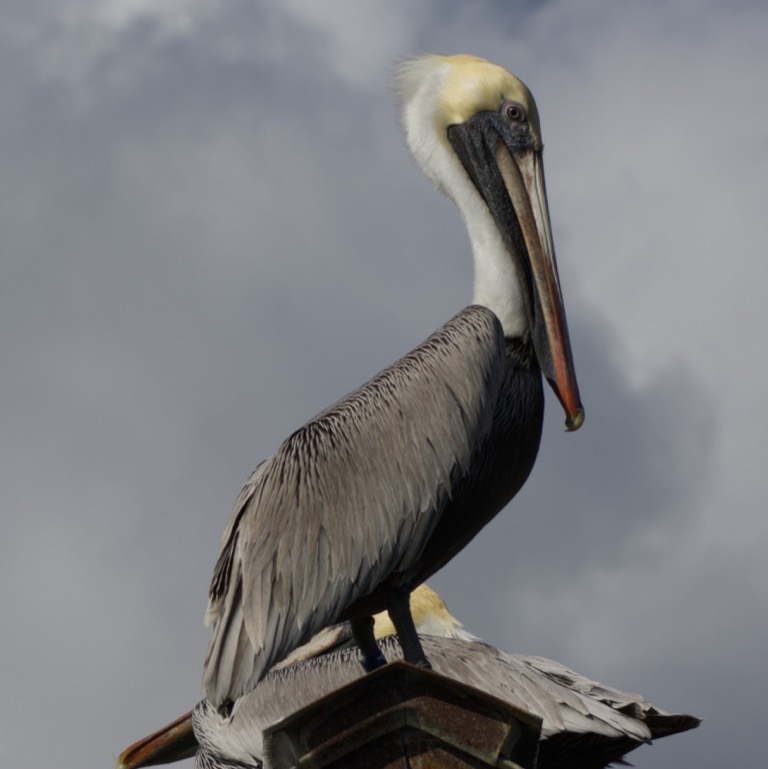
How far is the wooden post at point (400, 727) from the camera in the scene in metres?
4.63

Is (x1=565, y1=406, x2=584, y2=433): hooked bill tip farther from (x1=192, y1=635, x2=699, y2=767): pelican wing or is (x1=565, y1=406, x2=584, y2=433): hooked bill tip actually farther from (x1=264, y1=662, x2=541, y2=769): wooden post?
(x1=264, y1=662, x2=541, y2=769): wooden post

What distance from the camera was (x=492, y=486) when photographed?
677 centimetres

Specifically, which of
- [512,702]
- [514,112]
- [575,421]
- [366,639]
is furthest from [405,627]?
[514,112]

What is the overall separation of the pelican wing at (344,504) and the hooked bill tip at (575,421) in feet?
1.13

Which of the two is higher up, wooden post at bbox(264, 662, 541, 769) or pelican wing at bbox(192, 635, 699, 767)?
pelican wing at bbox(192, 635, 699, 767)

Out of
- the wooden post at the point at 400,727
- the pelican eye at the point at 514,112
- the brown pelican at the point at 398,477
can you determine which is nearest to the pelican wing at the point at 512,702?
the brown pelican at the point at 398,477

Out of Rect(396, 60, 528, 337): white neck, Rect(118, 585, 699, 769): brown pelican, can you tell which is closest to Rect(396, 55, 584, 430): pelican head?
Rect(396, 60, 528, 337): white neck

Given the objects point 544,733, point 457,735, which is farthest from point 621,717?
point 457,735

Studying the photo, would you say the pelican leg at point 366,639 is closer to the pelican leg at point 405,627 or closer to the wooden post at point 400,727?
the pelican leg at point 405,627

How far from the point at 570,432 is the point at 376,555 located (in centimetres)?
96

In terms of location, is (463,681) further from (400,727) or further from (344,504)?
(400,727)

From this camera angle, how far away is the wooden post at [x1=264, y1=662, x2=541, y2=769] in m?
4.63

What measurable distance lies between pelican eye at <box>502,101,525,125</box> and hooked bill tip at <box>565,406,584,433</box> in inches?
58.5

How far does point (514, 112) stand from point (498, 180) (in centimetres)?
35
